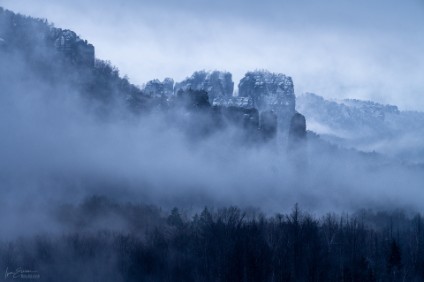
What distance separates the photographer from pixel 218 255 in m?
102

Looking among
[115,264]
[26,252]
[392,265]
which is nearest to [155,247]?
[115,264]

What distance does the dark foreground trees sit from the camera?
326 ft

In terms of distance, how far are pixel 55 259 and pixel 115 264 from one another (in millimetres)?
13303

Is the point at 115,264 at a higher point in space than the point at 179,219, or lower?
lower

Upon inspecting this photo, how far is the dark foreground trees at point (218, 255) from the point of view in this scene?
3917 inches

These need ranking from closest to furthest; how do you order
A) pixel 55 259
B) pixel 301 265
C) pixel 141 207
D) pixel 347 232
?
1. pixel 301 265
2. pixel 55 259
3. pixel 347 232
4. pixel 141 207

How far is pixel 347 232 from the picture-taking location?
134 metres

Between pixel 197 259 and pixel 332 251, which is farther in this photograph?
pixel 332 251

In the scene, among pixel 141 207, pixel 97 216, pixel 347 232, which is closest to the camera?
pixel 347 232

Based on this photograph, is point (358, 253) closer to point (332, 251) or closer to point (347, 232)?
point (332, 251)

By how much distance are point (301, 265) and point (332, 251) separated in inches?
541

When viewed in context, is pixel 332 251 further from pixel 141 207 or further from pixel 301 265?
pixel 141 207

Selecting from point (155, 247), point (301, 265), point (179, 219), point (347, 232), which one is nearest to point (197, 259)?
point (155, 247)

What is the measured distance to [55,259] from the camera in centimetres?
11012
